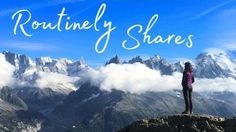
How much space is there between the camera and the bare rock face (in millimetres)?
45312

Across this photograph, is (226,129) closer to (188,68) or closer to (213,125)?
(213,125)

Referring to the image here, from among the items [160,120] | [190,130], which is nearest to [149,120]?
[160,120]

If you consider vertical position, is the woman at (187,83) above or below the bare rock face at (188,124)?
above

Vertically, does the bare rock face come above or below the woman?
below

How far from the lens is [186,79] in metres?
48.7

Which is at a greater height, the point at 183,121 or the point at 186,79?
the point at 186,79

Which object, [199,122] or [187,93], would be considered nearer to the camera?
[199,122]

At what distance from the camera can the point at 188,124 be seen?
151 ft

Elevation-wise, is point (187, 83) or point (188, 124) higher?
point (187, 83)

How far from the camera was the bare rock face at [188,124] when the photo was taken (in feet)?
149

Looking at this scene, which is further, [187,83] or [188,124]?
[187,83]

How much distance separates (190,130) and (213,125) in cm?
193

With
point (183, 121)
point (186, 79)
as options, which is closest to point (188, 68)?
point (186, 79)

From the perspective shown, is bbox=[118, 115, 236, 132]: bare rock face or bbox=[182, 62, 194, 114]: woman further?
bbox=[182, 62, 194, 114]: woman
